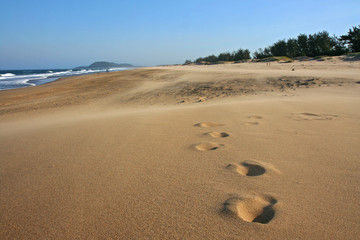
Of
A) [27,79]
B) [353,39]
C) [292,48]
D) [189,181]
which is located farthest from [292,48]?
[27,79]

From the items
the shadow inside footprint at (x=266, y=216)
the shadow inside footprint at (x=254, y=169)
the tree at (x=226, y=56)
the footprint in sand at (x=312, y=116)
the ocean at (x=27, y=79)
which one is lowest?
the shadow inside footprint at (x=266, y=216)

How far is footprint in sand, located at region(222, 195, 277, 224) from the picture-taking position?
36.3 inches

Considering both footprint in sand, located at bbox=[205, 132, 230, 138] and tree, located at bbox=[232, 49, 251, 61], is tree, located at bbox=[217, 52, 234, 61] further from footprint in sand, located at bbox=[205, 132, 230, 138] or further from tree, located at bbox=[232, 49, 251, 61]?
footprint in sand, located at bbox=[205, 132, 230, 138]

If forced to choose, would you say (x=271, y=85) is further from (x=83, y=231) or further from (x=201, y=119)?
(x=83, y=231)

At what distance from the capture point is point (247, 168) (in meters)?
1.36

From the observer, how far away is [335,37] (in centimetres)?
2241

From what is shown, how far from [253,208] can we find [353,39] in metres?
27.1

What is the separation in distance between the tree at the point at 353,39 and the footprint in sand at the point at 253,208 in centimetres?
2514

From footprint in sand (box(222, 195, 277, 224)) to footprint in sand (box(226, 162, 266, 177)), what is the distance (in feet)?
0.80

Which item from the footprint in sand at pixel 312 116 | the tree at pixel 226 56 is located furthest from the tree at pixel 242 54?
the footprint in sand at pixel 312 116

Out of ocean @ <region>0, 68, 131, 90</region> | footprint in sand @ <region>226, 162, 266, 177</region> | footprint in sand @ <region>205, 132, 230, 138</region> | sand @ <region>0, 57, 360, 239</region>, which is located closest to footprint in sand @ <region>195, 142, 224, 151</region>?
sand @ <region>0, 57, 360, 239</region>

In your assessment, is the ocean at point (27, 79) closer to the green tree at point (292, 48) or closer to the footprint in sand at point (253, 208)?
the footprint in sand at point (253, 208)

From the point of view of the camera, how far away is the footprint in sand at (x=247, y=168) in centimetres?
129

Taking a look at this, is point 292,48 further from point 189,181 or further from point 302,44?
point 189,181
